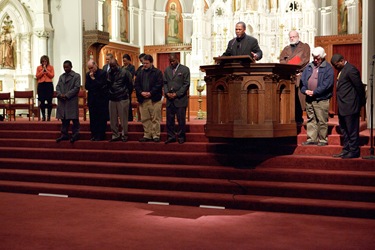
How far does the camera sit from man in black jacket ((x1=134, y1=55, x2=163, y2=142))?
9.24 metres

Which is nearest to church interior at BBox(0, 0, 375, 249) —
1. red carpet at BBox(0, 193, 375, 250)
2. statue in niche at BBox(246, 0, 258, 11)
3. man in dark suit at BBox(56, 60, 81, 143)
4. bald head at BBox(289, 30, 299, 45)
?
red carpet at BBox(0, 193, 375, 250)

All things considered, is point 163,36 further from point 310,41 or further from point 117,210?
point 117,210

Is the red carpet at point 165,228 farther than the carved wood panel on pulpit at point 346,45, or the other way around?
the carved wood panel on pulpit at point 346,45

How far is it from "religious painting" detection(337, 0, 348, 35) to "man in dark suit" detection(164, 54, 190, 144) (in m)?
11.3

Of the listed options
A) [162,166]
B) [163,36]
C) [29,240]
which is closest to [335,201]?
[162,166]

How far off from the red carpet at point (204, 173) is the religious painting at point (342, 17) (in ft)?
35.8

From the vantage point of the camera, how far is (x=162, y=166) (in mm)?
8305

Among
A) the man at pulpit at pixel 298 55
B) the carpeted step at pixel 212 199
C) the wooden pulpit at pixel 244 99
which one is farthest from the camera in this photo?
the man at pulpit at pixel 298 55

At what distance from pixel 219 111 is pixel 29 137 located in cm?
459

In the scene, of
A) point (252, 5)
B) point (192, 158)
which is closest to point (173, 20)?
point (252, 5)

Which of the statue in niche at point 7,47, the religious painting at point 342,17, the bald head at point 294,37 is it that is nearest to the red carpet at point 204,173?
the bald head at point 294,37

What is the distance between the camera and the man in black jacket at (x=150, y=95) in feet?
30.3

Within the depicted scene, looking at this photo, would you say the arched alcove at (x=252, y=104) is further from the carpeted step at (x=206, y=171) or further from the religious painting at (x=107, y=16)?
the religious painting at (x=107, y=16)

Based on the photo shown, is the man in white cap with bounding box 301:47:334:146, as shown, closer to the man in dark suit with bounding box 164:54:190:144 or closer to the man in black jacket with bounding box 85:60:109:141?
the man in dark suit with bounding box 164:54:190:144
